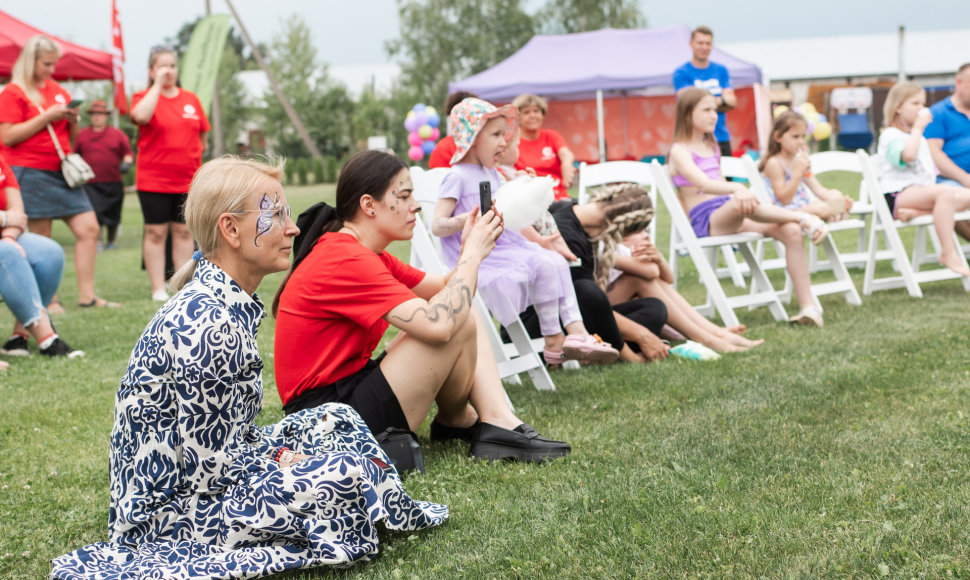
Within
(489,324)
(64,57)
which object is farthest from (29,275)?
(64,57)

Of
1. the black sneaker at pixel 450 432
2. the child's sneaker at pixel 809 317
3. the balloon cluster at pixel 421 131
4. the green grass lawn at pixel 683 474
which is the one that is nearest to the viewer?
the green grass lawn at pixel 683 474

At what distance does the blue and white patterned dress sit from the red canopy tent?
1004 centimetres

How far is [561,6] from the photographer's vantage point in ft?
135

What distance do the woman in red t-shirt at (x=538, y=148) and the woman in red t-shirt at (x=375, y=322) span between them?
13.7 feet

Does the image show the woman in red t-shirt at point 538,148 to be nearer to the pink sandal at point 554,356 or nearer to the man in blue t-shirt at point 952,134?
the man in blue t-shirt at point 952,134

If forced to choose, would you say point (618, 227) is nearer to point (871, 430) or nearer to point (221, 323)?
point (871, 430)

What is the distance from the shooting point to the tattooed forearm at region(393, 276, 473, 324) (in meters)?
2.87

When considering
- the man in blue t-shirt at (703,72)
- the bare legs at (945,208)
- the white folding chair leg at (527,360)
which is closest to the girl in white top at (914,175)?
the bare legs at (945,208)

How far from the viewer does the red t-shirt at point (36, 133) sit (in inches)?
258

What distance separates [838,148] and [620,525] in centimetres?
3029

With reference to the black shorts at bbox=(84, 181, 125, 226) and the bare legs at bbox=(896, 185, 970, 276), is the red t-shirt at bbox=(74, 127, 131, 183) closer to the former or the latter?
the black shorts at bbox=(84, 181, 125, 226)

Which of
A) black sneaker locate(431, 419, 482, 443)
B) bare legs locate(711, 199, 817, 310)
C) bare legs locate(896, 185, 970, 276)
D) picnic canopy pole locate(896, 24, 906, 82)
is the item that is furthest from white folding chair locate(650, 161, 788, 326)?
picnic canopy pole locate(896, 24, 906, 82)

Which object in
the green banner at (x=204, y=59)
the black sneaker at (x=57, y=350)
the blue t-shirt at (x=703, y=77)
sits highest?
the green banner at (x=204, y=59)

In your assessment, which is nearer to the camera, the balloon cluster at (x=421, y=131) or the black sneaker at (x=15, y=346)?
the black sneaker at (x=15, y=346)
